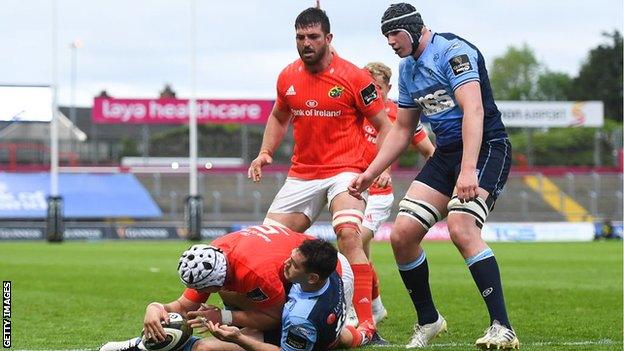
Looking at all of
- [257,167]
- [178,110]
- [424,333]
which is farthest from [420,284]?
[178,110]

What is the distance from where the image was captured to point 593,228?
4397cm

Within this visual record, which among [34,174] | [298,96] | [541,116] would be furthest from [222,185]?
[298,96]

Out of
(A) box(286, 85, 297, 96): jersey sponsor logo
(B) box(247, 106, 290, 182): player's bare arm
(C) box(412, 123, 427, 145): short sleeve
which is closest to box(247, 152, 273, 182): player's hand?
(B) box(247, 106, 290, 182): player's bare arm

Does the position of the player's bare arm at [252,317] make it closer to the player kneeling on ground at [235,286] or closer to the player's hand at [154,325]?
the player kneeling on ground at [235,286]

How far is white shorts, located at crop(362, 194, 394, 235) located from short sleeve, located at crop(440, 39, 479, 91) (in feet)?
11.6

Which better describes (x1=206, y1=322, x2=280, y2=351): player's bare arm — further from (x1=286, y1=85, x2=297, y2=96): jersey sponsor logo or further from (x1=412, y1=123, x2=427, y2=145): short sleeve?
(x1=412, y1=123, x2=427, y2=145): short sleeve

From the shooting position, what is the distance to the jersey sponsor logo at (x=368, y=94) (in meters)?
9.84

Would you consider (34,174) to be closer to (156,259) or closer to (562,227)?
(562,227)

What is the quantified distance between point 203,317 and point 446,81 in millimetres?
2513

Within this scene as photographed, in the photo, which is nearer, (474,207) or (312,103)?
(474,207)

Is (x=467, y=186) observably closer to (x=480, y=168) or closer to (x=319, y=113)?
(x=480, y=168)

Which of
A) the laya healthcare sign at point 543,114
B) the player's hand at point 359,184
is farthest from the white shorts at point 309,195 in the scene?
the laya healthcare sign at point 543,114

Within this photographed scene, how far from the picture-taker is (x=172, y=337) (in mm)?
7594

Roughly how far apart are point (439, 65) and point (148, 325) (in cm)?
285
